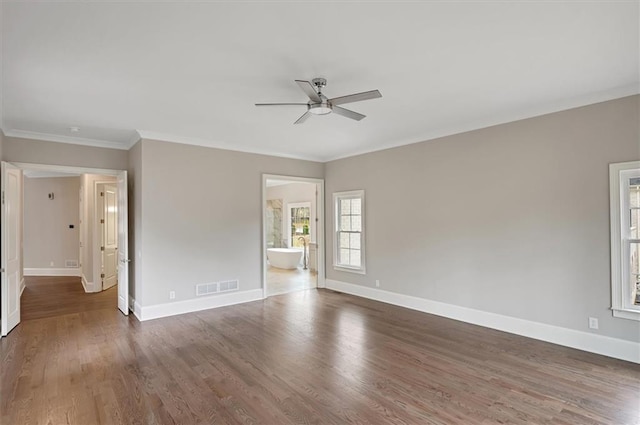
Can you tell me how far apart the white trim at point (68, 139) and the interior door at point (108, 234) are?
6.96ft

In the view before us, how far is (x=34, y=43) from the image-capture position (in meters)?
2.48

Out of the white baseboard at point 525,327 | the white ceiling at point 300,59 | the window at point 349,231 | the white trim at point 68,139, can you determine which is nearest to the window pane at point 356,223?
the window at point 349,231

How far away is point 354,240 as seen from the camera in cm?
668

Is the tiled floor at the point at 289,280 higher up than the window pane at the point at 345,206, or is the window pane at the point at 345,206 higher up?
the window pane at the point at 345,206

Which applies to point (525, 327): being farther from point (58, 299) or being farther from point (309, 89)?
point (58, 299)

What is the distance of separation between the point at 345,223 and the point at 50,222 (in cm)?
815

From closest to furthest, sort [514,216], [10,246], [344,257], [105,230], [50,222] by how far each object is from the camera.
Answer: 1. [514,216]
2. [10,246]
3. [344,257]
4. [105,230]
5. [50,222]

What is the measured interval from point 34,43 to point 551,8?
366cm

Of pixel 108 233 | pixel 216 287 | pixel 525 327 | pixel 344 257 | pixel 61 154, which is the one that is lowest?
pixel 525 327

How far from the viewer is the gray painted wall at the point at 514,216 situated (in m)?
3.63

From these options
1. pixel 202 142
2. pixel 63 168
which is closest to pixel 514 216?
pixel 202 142

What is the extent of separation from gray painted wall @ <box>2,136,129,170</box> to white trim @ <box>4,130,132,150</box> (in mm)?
50

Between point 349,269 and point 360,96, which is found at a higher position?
point 360,96

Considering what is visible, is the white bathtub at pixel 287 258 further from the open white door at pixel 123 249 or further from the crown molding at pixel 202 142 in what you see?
the open white door at pixel 123 249
